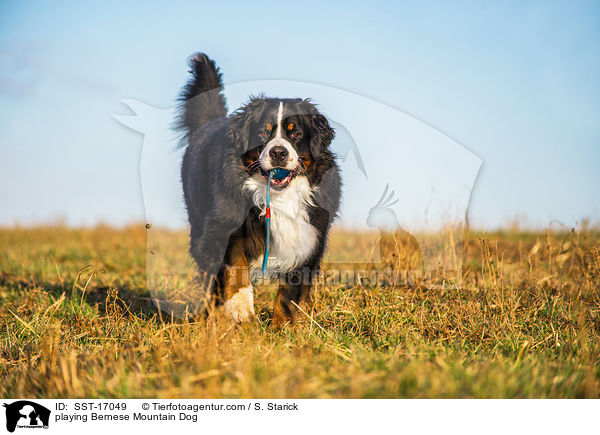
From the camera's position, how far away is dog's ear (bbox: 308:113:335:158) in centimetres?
368

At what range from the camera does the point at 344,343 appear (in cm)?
284

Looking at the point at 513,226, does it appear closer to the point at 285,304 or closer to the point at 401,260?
the point at 401,260

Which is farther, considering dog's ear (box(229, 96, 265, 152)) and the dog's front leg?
dog's ear (box(229, 96, 265, 152))

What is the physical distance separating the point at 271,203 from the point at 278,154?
428 millimetres

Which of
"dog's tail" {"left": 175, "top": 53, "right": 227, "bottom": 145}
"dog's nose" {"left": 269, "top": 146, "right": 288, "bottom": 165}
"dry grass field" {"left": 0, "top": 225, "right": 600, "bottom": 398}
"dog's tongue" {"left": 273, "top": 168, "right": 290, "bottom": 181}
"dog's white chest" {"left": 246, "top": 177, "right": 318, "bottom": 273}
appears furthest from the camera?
"dog's tail" {"left": 175, "top": 53, "right": 227, "bottom": 145}

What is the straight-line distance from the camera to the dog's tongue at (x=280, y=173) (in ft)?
11.4

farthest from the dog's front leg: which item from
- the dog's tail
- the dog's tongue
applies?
the dog's tail

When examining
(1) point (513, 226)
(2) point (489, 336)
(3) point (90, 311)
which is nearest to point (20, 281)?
(3) point (90, 311)

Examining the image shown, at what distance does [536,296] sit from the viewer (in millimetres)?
3857

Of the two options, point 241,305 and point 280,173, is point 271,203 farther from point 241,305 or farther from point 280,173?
point 241,305
